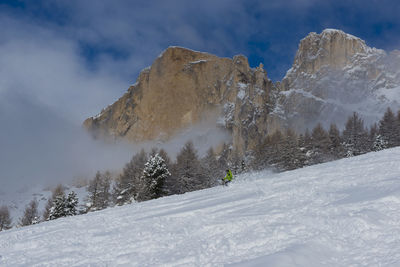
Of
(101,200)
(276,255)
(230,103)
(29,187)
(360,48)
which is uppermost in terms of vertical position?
(360,48)

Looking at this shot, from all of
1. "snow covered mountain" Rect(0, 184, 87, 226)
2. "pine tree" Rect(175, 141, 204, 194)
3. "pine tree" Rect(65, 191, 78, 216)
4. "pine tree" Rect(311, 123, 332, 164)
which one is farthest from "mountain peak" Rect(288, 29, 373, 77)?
"pine tree" Rect(65, 191, 78, 216)

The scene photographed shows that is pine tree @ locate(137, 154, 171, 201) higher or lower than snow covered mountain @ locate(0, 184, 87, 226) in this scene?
lower

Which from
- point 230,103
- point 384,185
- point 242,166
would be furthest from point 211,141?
point 384,185

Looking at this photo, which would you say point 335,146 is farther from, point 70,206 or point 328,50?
point 328,50

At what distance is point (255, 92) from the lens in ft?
465

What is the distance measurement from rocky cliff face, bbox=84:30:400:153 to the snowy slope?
111081 millimetres

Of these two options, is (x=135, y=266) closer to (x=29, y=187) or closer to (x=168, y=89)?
(x=168, y=89)

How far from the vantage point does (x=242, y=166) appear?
57688 mm

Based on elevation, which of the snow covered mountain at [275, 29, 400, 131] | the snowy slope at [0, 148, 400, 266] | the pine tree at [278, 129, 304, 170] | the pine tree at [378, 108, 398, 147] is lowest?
the snowy slope at [0, 148, 400, 266]

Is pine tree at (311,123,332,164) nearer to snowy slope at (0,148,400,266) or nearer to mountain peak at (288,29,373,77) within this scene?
snowy slope at (0,148,400,266)

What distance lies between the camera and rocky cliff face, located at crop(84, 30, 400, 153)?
130 m

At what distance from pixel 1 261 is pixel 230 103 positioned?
13583 centimetres

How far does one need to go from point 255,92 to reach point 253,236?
13761 cm

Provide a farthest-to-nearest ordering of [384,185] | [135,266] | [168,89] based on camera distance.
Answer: [168,89]
[384,185]
[135,266]
